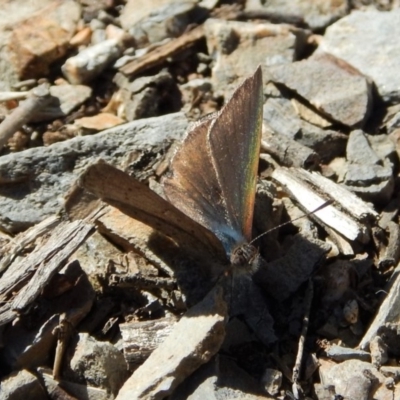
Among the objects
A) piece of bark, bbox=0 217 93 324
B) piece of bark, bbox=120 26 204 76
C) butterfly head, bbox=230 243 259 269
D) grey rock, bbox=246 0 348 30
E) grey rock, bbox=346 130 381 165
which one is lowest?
grey rock, bbox=346 130 381 165

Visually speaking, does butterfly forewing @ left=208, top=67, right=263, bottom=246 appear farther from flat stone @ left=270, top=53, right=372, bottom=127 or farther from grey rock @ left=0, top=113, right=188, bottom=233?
flat stone @ left=270, top=53, right=372, bottom=127

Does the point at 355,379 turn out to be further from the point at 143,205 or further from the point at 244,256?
the point at 143,205

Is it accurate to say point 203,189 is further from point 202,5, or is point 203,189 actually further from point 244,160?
point 202,5

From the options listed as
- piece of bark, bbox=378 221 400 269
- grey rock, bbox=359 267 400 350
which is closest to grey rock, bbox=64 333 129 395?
grey rock, bbox=359 267 400 350

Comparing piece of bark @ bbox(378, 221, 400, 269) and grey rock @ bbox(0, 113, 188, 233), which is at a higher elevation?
grey rock @ bbox(0, 113, 188, 233)

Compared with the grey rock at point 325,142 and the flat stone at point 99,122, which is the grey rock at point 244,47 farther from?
the flat stone at point 99,122

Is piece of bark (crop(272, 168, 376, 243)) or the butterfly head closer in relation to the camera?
the butterfly head

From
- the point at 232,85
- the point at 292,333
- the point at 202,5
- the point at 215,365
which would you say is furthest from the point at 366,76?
the point at 215,365
